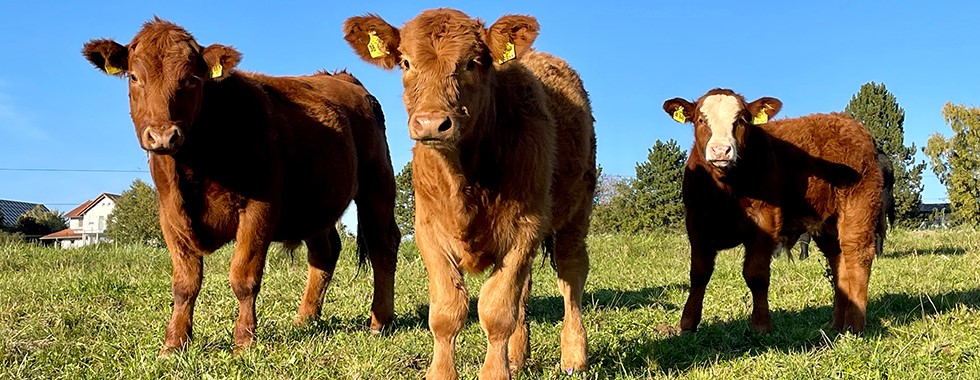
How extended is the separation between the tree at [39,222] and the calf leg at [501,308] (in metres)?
70.3

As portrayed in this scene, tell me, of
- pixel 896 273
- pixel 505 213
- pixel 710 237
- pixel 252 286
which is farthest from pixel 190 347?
pixel 896 273

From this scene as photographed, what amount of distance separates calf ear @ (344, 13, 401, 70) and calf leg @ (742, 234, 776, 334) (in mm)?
3724

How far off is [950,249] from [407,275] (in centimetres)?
1038

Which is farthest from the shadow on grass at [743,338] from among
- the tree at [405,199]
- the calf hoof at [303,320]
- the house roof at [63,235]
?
the house roof at [63,235]

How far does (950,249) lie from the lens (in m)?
14.0

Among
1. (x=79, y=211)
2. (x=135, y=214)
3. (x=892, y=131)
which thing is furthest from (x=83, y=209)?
(x=892, y=131)

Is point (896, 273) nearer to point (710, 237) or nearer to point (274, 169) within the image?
point (710, 237)

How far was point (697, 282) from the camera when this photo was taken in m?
6.61

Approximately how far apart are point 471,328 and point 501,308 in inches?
79.8

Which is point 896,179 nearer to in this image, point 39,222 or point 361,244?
point 361,244

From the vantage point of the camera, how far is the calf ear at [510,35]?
162 inches

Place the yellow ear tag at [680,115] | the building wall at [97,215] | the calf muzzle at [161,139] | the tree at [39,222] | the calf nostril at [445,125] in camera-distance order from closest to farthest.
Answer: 1. the calf nostril at [445,125]
2. the calf muzzle at [161,139]
3. the yellow ear tag at [680,115]
4. the tree at [39,222]
5. the building wall at [97,215]

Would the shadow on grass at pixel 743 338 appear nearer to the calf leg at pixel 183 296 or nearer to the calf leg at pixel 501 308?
the calf leg at pixel 501 308

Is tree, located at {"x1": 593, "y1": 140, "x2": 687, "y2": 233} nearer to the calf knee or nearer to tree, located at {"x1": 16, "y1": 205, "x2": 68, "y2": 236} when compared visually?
tree, located at {"x1": 16, "y1": 205, "x2": 68, "y2": 236}
